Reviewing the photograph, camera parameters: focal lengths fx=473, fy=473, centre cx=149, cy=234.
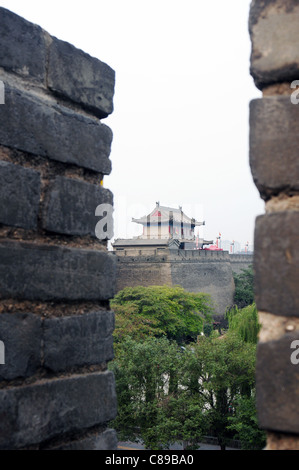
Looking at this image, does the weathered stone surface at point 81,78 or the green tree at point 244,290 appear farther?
the green tree at point 244,290

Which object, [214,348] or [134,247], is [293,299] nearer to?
[214,348]

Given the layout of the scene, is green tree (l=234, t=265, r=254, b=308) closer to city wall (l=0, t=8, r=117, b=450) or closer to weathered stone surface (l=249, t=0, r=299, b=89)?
city wall (l=0, t=8, r=117, b=450)

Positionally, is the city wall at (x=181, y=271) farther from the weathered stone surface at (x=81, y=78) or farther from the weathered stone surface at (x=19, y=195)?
the weathered stone surface at (x=19, y=195)

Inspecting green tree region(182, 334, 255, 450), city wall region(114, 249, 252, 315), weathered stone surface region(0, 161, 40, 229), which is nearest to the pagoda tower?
city wall region(114, 249, 252, 315)

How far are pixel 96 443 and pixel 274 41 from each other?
5.59ft

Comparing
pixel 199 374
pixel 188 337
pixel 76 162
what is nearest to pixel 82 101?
pixel 76 162

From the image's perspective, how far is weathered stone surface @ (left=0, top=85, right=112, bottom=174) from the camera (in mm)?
1863

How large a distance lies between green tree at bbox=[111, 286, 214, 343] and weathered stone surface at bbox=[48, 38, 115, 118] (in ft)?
54.5

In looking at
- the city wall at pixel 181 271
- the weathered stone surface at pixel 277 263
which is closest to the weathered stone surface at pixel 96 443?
the weathered stone surface at pixel 277 263

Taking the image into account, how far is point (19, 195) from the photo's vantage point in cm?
186

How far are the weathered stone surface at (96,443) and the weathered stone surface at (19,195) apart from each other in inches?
35.6

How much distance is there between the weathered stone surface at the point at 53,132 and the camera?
73.4 inches

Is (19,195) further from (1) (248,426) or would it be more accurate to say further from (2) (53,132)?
(1) (248,426)

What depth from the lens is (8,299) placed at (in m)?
1.78
